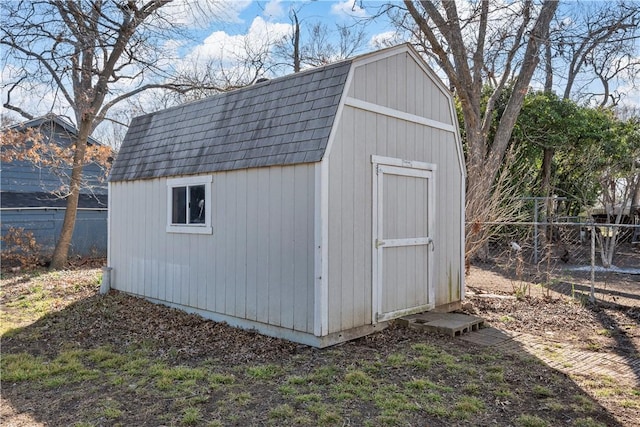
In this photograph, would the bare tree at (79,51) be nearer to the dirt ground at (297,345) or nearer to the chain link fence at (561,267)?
the dirt ground at (297,345)

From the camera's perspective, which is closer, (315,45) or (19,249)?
(19,249)

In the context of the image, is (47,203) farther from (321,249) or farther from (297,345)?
(321,249)

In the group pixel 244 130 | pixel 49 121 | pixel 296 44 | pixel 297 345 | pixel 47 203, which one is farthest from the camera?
pixel 296 44

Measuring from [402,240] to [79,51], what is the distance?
895cm

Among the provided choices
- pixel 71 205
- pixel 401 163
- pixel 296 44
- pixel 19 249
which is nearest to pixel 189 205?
Result: pixel 401 163

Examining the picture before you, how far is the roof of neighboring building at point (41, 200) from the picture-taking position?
12.2m

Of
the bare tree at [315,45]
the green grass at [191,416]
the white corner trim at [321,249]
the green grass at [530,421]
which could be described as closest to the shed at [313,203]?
the white corner trim at [321,249]

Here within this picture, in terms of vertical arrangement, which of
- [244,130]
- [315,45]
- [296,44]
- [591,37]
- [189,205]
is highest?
[315,45]

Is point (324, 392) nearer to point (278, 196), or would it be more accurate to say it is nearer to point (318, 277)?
point (318, 277)

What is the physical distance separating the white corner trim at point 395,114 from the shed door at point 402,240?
57 centimetres

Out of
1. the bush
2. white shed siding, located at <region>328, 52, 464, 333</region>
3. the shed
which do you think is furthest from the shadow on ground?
the bush

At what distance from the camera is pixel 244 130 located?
19.1 feet

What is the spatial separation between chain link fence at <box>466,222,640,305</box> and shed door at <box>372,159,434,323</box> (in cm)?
229

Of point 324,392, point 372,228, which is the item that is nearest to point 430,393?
point 324,392
